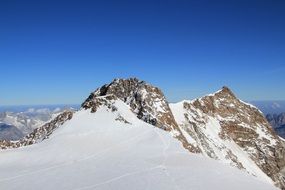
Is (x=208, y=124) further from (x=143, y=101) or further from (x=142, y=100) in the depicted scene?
(x=143, y=101)

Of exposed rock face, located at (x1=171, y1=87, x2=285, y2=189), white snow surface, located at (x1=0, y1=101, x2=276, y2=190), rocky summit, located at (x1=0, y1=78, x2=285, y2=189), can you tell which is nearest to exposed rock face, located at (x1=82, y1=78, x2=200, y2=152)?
rocky summit, located at (x1=0, y1=78, x2=285, y2=189)

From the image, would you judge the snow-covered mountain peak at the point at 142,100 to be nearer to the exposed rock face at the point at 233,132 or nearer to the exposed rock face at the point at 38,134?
the exposed rock face at the point at 38,134

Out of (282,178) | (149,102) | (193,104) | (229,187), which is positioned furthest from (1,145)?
(282,178)

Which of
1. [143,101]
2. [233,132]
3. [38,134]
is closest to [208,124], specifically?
[233,132]

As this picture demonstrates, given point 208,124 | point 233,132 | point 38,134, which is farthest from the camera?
point 233,132

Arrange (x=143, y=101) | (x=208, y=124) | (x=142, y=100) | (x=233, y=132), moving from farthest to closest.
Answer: (x=233, y=132) < (x=208, y=124) < (x=142, y=100) < (x=143, y=101)
